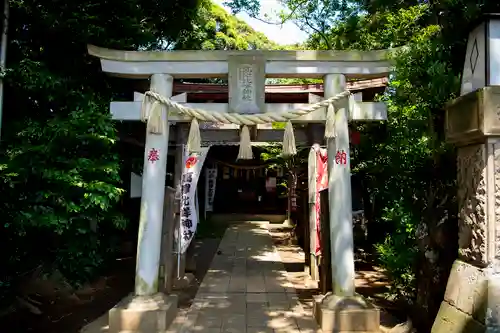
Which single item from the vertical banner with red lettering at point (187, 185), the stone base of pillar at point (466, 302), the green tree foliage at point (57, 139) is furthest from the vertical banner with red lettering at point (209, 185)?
the stone base of pillar at point (466, 302)

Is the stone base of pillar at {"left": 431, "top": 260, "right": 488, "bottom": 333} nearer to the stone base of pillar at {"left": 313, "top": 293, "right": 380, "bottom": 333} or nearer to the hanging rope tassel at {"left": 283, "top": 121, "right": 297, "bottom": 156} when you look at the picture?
the stone base of pillar at {"left": 313, "top": 293, "right": 380, "bottom": 333}

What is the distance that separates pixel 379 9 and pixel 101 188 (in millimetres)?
7054

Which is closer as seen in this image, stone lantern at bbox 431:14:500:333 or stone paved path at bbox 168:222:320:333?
stone lantern at bbox 431:14:500:333

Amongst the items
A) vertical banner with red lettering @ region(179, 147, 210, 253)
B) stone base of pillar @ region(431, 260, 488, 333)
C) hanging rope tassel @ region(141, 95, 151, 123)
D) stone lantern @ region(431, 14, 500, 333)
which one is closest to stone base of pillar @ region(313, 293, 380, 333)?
stone base of pillar @ region(431, 260, 488, 333)

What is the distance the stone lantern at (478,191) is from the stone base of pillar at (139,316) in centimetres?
361

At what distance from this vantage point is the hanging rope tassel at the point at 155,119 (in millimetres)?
5801

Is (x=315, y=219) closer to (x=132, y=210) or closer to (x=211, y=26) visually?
(x=132, y=210)

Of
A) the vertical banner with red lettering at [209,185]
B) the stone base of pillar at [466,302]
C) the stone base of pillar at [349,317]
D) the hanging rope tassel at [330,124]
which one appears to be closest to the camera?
the stone base of pillar at [466,302]

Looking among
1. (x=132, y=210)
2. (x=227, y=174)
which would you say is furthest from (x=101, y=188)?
(x=227, y=174)

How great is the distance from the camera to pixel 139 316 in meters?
5.52

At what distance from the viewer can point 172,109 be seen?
20.3 feet

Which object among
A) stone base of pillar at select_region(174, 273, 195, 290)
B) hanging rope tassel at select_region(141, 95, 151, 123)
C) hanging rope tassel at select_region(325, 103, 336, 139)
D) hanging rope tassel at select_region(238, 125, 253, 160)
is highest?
hanging rope tassel at select_region(141, 95, 151, 123)

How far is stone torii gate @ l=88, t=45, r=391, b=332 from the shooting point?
5.79 m

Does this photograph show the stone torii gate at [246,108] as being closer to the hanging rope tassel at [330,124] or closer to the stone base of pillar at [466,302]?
the hanging rope tassel at [330,124]
